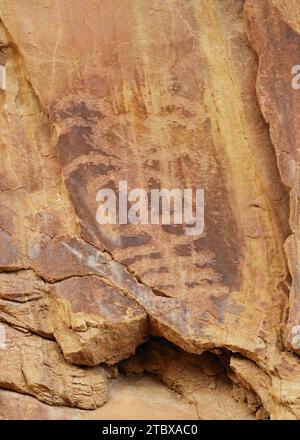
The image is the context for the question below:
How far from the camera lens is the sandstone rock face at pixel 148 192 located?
6.14 m

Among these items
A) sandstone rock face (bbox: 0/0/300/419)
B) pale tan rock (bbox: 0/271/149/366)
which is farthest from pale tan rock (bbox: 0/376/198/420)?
pale tan rock (bbox: 0/271/149/366)

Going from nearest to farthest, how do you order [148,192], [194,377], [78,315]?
1. [78,315]
2. [194,377]
3. [148,192]

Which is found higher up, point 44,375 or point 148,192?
point 148,192

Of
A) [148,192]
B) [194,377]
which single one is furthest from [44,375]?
[148,192]

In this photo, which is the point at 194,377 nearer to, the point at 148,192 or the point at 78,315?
the point at 78,315

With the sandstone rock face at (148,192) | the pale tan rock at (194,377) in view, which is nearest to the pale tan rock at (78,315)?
the sandstone rock face at (148,192)

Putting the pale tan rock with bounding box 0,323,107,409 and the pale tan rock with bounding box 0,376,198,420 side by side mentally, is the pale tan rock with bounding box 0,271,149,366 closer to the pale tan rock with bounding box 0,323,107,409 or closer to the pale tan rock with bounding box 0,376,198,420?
the pale tan rock with bounding box 0,323,107,409

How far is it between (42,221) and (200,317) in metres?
1.30

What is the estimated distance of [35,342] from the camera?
6227 millimetres

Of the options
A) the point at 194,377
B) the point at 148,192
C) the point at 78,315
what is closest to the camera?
the point at 78,315

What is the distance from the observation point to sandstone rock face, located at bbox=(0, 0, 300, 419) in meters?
6.14

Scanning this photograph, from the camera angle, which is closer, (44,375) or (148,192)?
(44,375)

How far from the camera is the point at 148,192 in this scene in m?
6.55

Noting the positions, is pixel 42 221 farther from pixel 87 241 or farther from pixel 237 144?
pixel 237 144
